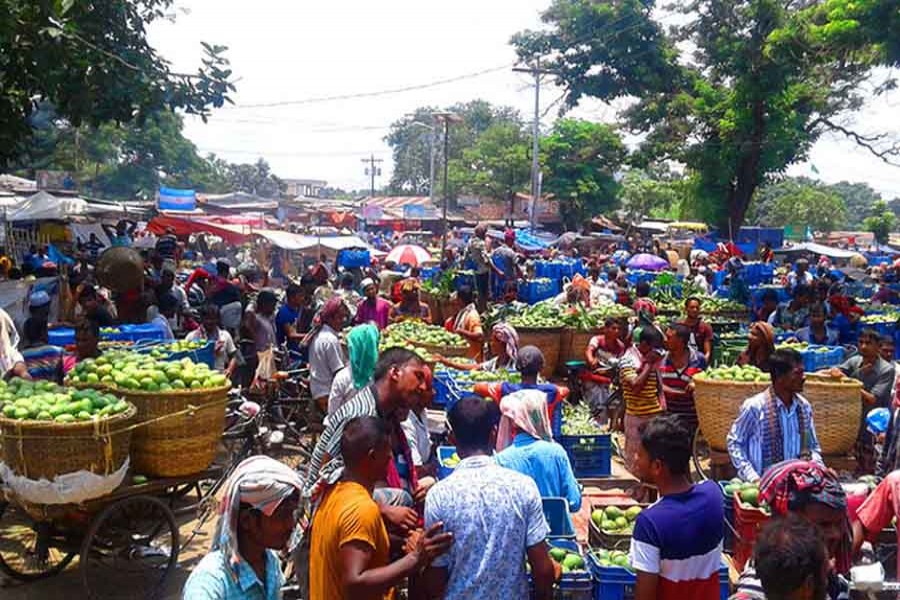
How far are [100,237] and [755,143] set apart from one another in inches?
900

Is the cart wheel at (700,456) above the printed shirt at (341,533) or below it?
below

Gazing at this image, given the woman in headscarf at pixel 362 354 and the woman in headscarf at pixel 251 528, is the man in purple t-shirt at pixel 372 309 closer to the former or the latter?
the woman in headscarf at pixel 362 354

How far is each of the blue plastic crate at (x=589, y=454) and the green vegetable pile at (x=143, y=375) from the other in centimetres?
325

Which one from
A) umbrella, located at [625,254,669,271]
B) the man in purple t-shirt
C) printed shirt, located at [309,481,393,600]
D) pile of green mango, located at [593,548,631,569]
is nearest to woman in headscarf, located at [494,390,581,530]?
pile of green mango, located at [593,548,631,569]

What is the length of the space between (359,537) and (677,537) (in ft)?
4.05

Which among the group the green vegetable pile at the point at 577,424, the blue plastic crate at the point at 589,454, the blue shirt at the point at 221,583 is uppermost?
the blue shirt at the point at 221,583

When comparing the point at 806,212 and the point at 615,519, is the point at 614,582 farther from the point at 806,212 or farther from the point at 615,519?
the point at 806,212

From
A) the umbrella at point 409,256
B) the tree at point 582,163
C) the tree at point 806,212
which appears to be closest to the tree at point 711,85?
the tree at point 582,163

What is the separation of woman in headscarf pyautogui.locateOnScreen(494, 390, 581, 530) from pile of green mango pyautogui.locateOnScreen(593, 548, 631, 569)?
270mm

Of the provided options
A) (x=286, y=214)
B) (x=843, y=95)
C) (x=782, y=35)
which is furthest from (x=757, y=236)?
(x=286, y=214)

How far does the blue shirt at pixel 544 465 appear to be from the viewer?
441 cm

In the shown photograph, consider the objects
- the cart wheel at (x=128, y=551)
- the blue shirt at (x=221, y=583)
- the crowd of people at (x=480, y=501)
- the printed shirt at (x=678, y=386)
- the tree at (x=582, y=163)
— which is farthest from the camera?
the tree at (x=582, y=163)

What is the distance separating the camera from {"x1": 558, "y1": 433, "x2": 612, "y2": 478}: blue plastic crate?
727 centimetres

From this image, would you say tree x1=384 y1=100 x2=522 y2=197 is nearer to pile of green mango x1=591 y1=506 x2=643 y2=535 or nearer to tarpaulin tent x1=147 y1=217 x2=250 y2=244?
tarpaulin tent x1=147 y1=217 x2=250 y2=244
